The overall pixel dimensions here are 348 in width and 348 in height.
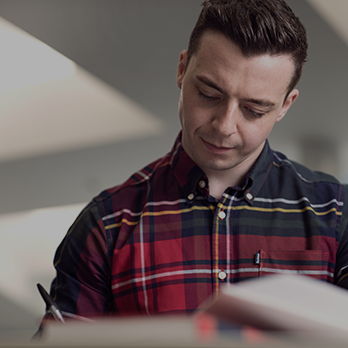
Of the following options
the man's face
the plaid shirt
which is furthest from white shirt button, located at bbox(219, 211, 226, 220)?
the man's face

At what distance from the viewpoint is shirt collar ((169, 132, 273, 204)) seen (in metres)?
1.12

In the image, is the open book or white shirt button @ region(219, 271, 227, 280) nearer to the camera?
the open book

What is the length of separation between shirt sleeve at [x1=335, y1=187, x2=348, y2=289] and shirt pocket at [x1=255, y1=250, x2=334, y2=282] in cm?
2

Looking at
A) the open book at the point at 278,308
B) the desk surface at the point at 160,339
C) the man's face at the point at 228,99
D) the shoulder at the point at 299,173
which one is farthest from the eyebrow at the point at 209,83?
the desk surface at the point at 160,339

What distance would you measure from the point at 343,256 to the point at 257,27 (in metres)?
0.65

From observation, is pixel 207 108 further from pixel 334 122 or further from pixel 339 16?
pixel 339 16

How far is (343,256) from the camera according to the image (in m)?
1.08

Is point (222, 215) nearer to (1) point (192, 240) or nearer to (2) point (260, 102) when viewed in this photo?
(1) point (192, 240)

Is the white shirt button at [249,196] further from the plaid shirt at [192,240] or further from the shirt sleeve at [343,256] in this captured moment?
the shirt sleeve at [343,256]

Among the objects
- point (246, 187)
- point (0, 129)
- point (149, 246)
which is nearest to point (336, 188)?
point (246, 187)

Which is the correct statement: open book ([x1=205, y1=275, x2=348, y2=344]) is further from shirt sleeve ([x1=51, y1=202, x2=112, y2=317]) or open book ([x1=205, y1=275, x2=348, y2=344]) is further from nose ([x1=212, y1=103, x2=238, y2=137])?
shirt sleeve ([x1=51, y1=202, x2=112, y2=317])

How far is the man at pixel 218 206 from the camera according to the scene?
0.99 m

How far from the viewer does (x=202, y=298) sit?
3.46ft

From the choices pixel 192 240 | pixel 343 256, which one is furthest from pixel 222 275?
pixel 343 256
